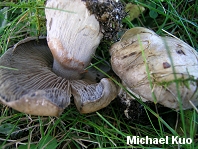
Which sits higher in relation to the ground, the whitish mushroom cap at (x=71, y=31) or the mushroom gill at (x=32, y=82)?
the whitish mushroom cap at (x=71, y=31)

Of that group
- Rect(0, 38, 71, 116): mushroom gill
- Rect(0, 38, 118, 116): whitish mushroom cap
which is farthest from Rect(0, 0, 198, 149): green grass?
Rect(0, 38, 71, 116): mushroom gill

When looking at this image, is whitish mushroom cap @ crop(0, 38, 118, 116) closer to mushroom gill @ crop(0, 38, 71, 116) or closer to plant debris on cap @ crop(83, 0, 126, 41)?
mushroom gill @ crop(0, 38, 71, 116)

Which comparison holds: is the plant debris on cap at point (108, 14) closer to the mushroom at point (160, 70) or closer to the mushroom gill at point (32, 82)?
the mushroom at point (160, 70)

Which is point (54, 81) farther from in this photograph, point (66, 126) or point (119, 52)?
point (119, 52)

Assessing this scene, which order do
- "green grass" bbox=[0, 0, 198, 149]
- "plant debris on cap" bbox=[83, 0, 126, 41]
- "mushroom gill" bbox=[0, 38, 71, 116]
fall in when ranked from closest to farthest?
"mushroom gill" bbox=[0, 38, 71, 116] → "plant debris on cap" bbox=[83, 0, 126, 41] → "green grass" bbox=[0, 0, 198, 149]

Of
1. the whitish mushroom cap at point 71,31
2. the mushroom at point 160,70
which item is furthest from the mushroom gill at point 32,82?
the mushroom at point 160,70

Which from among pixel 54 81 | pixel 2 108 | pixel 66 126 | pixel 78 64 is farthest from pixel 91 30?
pixel 2 108

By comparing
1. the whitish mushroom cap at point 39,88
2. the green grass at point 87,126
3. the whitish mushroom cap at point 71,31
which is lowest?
the green grass at point 87,126

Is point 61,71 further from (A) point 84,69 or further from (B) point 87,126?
(B) point 87,126
